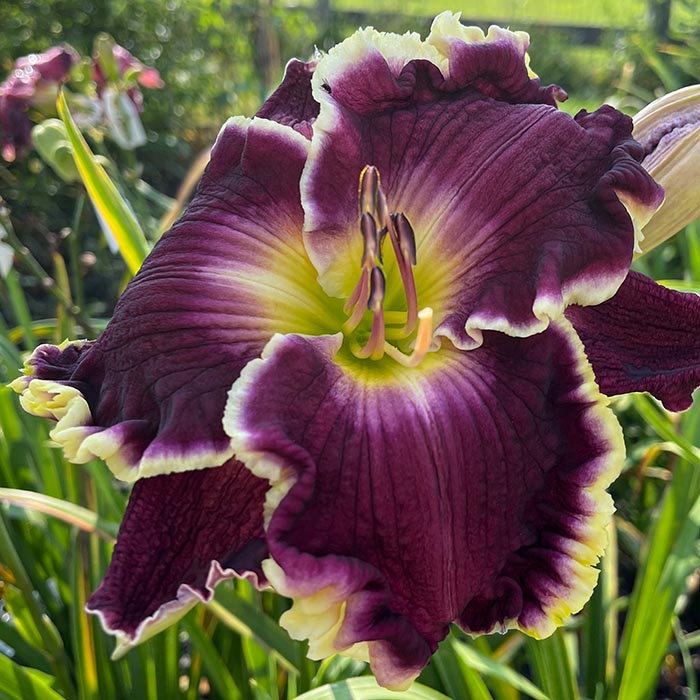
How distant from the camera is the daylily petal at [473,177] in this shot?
0.49m

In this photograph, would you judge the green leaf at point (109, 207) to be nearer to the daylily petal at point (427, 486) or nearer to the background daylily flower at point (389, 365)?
the background daylily flower at point (389, 365)

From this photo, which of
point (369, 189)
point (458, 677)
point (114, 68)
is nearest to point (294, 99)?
point (369, 189)

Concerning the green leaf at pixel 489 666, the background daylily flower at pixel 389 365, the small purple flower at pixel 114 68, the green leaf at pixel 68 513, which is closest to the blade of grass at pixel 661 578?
the green leaf at pixel 489 666

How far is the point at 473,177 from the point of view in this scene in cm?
52

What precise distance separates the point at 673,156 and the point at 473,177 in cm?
17

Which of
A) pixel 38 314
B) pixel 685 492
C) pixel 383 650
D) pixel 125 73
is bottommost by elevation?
pixel 38 314

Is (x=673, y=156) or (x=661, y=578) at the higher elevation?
(x=673, y=156)

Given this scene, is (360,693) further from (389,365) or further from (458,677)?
(389,365)

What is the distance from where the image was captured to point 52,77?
1.31 m

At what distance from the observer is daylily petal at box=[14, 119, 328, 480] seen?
453 millimetres

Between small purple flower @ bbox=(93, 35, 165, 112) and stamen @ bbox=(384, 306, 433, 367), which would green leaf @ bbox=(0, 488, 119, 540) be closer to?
stamen @ bbox=(384, 306, 433, 367)

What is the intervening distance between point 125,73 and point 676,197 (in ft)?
3.65

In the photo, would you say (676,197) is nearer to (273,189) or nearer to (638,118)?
(638,118)

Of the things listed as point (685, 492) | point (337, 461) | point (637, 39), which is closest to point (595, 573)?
point (337, 461)
